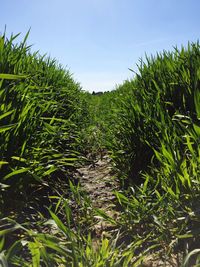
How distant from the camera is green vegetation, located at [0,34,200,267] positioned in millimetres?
1444

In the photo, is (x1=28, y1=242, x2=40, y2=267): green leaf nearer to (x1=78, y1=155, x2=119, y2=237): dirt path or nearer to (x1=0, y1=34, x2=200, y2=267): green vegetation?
(x1=0, y1=34, x2=200, y2=267): green vegetation

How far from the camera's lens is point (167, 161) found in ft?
6.77

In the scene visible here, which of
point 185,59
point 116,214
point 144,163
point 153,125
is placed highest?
point 185,59

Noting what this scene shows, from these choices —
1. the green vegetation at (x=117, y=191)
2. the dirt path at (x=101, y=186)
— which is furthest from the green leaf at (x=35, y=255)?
the dirt path at (x=101, y=186)

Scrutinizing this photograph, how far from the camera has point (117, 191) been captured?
2.20 m

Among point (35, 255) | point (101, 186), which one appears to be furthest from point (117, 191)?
point (35, 255)

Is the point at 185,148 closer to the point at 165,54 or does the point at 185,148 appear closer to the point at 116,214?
Answer: the point at 116,214

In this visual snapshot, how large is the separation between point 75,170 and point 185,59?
134cm

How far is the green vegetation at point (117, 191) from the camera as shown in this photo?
144 centimetres

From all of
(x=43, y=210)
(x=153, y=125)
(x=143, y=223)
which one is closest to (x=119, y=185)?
(x=153, y=125)

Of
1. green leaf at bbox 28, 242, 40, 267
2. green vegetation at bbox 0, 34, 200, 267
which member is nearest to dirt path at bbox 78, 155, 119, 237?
green vegetation at bbox 0, 34, 200, 267

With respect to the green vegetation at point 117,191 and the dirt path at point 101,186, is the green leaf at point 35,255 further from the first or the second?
the dirt path at point 101,186

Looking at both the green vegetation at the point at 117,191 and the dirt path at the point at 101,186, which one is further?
the dirt path at the point at 101,186

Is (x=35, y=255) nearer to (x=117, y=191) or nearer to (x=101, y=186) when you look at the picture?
(x=117, y=191)
